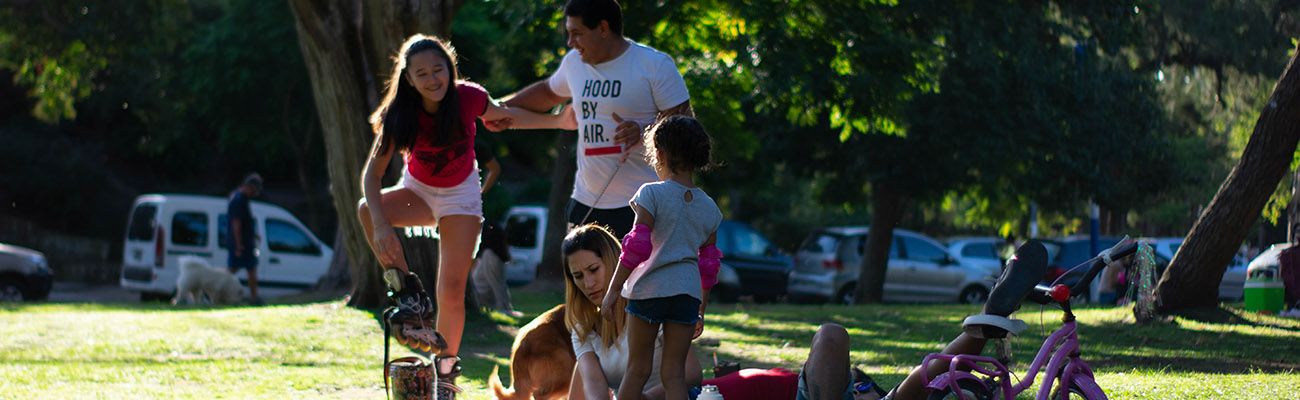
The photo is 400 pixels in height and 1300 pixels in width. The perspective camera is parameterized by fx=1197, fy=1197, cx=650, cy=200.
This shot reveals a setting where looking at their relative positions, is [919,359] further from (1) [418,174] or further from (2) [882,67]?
(2) [882,67]

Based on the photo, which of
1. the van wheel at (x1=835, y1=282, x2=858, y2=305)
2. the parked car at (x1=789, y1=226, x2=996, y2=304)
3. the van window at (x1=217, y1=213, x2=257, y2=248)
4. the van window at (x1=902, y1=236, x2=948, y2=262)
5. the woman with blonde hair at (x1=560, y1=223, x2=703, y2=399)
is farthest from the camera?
the van window at (x1=902, y1=236, x2=948, y2=262)

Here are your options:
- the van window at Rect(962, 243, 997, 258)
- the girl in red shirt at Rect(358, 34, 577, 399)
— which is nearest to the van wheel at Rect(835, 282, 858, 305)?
the van window at Rect(962, 243, 997, 258)

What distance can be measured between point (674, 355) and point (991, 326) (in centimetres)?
107

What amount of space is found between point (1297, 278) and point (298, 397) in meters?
9.01

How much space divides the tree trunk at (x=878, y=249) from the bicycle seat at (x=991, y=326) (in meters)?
15.9

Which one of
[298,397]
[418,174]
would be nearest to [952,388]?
[418,174]

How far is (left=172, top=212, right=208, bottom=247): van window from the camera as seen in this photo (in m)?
19.0

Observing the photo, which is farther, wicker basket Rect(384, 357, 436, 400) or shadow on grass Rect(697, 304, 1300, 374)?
shadow on grass Rect(697, 304, 1300, 374)

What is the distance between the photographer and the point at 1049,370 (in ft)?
13.3

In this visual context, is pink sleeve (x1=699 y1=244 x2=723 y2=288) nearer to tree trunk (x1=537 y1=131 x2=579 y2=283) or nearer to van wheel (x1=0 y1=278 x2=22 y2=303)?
tree trunk (x1=537 y1=131 x2=579 y2=283)

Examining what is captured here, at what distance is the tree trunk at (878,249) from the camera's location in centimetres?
1994

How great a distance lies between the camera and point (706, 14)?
15484 mm

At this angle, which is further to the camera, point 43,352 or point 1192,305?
point 1192,305

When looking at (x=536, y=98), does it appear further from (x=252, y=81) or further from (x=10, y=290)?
(x=252, y=81)
